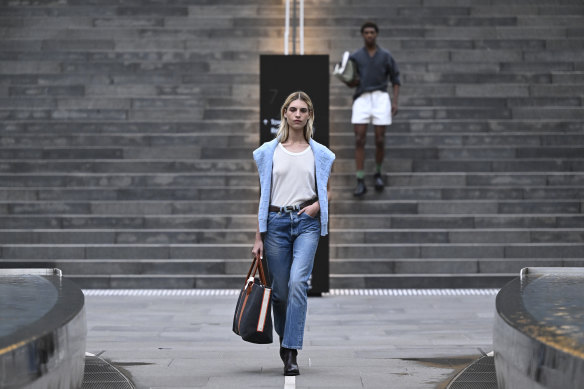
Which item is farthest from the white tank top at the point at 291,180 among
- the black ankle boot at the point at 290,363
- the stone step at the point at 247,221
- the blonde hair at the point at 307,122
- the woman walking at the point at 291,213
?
the stone step at the point at 247,221

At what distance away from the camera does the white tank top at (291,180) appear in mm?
7121

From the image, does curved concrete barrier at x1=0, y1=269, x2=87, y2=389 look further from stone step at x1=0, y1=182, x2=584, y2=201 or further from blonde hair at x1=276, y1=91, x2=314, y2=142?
stone step at x1=0, y1=182, x2=584, y2=201

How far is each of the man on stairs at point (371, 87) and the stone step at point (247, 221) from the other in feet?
2.40

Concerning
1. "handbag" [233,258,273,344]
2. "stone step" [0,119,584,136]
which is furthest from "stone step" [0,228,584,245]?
"handbag" [233,258,273,344]

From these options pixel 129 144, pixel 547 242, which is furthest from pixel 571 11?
pixel 129 144

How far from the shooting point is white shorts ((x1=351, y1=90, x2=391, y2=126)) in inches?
527

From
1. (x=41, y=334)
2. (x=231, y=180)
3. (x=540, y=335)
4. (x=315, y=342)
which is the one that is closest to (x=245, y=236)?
(x=231, y=180)

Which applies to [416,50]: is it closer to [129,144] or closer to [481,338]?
[129,144]

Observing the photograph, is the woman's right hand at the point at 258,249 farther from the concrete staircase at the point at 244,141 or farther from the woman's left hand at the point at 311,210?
the concrete staircase at the point at 244,141

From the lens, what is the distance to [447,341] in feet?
28.7

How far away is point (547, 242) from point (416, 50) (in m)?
4.73

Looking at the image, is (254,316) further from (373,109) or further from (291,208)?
(373,109)

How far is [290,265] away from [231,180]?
6.94 m

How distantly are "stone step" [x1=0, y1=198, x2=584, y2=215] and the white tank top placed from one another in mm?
6376
